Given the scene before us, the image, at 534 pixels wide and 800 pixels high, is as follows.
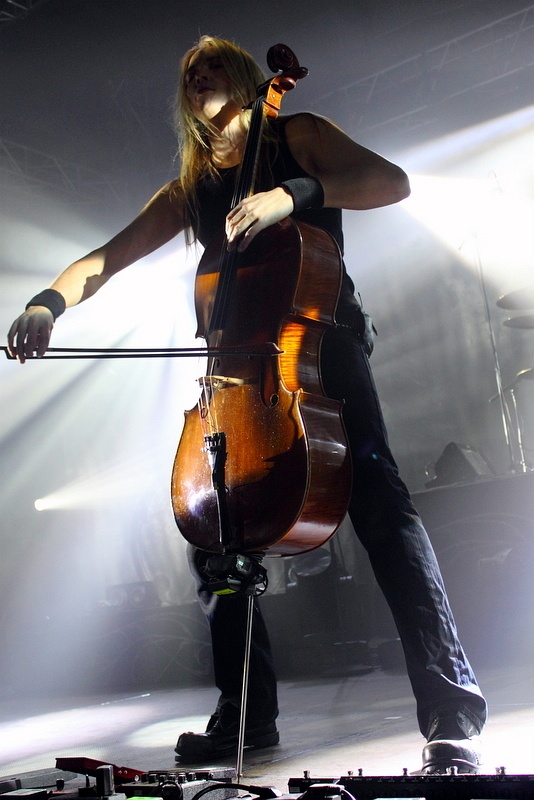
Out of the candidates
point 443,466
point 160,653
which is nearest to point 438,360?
point 443,466

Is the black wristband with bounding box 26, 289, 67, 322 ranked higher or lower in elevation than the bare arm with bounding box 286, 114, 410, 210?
lower

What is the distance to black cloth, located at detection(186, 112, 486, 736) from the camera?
163 cm

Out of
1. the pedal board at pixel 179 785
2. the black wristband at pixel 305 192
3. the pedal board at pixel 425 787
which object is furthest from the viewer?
the black wristband at pixel 305 192

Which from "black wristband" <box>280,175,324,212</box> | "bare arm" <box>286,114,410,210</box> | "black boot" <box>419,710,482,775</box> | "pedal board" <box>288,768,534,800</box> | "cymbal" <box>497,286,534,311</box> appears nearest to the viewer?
"pedal board" <box>288,768,534,800</box>

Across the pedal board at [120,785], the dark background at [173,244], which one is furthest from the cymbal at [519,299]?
the pedal board at [120,785]

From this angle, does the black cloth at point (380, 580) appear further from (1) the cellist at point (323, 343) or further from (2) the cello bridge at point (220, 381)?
(2) the cello bridge at point (220, 381)

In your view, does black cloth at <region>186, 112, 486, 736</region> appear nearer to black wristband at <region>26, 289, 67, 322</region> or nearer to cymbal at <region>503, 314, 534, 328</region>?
black wristband at <region>26, 289, 67, 322</region>

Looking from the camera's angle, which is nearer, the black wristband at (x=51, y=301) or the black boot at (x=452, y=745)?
the black boot at (x=452, y=745)

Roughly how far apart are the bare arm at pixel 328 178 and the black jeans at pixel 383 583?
347 millimetres

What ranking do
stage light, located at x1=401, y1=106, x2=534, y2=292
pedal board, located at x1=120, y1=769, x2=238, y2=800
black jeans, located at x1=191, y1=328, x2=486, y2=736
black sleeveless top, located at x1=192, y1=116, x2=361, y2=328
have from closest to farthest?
pedal board, located at x1=120, y1=769, x2=238, y2=800
black jeans, located at x1=191, y1=328, x2=486, y2=736
black sleeveless top, located at x1=192, y1=116, x2=361, y2=328
stage light, located at x1=401, y1=106, x2=534, y2=292

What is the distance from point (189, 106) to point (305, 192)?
1.97ft

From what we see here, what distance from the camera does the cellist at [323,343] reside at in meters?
1.64

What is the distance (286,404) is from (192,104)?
3.45ft

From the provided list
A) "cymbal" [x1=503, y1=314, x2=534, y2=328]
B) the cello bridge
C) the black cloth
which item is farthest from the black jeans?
"cymbal" [x1=503, y1=314, x2=534, y2=328]
